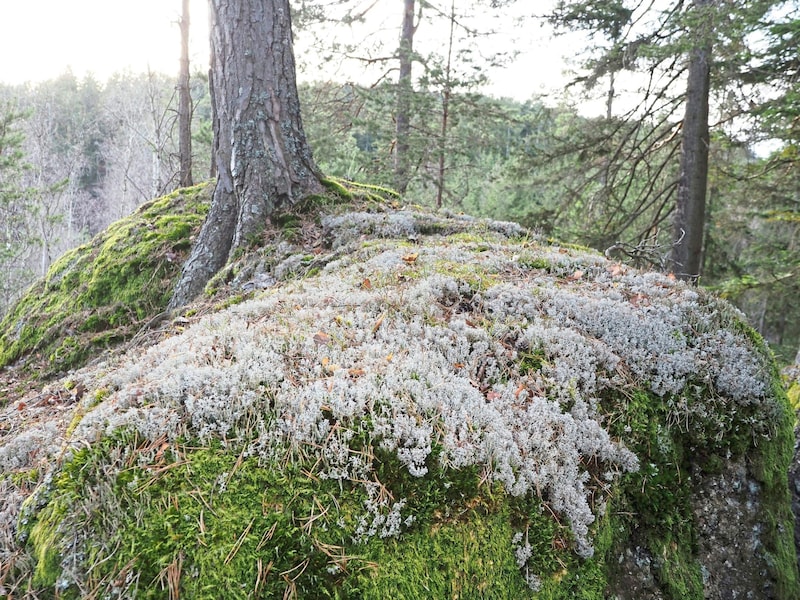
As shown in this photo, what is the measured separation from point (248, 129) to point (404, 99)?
8.50m

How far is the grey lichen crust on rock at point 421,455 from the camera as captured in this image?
159cm

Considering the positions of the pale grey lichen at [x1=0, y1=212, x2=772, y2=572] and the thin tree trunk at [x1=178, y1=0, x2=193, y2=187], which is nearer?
the pale grey lichen at [x1=0, y1=212, x2=772, y2=572]

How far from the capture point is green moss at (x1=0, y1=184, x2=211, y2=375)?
519 cm

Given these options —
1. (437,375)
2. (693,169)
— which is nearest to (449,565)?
(437,375)

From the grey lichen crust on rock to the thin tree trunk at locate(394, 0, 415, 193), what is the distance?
10753mm

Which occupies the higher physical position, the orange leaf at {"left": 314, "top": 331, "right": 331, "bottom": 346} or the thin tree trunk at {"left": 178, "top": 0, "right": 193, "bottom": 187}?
the thin tree trunk at {"left": 178, "top": 0, "right": 193, "bottom": 187}

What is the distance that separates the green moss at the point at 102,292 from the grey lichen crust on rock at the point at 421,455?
8.50 feet

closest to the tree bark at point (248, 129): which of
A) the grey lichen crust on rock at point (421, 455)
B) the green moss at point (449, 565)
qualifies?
the grey lichen crust on rock at point (421, 455)

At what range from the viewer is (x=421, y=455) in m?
1.86

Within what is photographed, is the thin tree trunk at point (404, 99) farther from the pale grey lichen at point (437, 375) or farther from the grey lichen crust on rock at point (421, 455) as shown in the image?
the grey lichen crust on rock at point (421, 455)

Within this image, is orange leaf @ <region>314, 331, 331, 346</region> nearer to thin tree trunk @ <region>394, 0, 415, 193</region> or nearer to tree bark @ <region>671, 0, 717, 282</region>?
tree bark @ <region>671, 0, 717, 282</region>

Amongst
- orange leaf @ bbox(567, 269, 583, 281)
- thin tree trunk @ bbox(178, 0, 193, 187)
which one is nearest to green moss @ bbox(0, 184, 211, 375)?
thin tree trunk @ bbox(178, 0, 193, 187)

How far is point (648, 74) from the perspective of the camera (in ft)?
30.2

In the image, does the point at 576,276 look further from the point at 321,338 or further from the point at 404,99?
the point at 404,99
